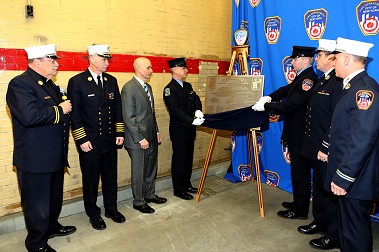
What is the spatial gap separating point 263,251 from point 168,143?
88.6 inches

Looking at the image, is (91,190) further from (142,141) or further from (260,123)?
(260,123)

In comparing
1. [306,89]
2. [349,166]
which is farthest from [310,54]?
[349,166]

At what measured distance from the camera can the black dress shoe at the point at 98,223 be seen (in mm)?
3170

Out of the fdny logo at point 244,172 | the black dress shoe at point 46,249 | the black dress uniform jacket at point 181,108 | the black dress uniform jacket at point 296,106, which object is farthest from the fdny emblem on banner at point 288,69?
the black dress shoe at point 46,249

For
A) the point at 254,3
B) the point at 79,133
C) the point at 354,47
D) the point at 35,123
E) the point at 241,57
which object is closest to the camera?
the point at 354,47

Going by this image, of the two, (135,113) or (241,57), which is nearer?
(135,113)

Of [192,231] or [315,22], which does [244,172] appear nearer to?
[192,231]

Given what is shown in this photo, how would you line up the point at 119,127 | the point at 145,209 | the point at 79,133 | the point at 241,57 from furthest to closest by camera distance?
the point at 241,57 < the point at 145,209 < the point at 119,127 < the point at 79,133

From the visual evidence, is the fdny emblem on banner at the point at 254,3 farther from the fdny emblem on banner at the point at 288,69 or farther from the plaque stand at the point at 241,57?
the fdny emblem on banner at the point at 288,69

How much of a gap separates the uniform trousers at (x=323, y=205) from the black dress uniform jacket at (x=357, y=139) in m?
0.60

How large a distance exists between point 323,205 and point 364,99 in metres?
1.39

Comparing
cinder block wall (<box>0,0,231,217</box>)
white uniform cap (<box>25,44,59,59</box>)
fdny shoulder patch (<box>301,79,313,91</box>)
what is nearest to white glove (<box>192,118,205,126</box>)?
cinder block wall (<box>0,0,231,217</box>)

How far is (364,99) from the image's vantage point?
207 cm

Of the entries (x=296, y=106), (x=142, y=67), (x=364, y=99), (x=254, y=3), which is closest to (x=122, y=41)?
(x=142, y=67)
